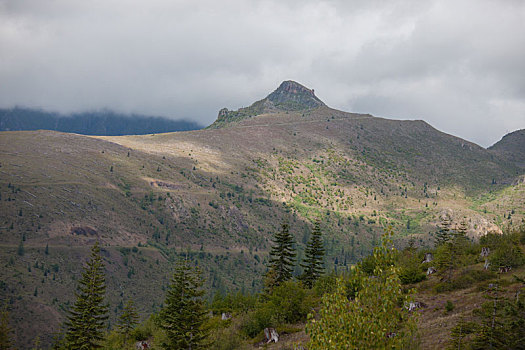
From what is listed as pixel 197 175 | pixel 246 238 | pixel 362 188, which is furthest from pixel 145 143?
pixel 362 188

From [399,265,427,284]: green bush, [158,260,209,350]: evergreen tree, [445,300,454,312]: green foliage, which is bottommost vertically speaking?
[158,260,209,350]: evergreen tree

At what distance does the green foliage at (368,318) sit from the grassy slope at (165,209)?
82870mm

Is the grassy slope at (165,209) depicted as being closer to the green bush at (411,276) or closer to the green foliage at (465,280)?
the green bush at (411,276)

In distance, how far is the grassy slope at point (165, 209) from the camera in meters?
101

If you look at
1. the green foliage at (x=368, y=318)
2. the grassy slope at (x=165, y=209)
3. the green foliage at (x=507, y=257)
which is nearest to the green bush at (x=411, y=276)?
the green foliage at (x=507, y=257)

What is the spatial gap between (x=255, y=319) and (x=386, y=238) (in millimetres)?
19262

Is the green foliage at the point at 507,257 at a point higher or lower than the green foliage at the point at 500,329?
higher

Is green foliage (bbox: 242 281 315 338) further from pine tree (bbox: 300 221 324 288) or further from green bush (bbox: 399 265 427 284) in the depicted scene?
pine tree (bbox: 300 221 324 288)

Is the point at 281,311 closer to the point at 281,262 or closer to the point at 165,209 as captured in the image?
the point at 281,262

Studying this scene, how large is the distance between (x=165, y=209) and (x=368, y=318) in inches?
5492

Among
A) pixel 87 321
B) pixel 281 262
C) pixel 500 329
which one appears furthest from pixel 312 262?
pixel 500 329

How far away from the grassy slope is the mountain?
44 centimetres

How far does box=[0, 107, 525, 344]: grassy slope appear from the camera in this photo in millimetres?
101000

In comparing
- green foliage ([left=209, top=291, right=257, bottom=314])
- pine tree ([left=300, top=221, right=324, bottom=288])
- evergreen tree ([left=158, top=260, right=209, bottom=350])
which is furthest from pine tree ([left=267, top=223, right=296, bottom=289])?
evergreen tree ([left=158, top=260, right=209, bottom=350])
